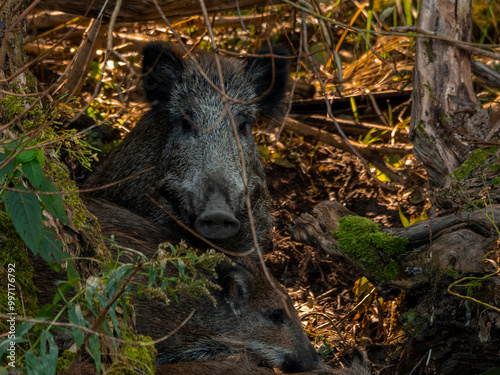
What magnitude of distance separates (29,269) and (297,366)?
1758 mm

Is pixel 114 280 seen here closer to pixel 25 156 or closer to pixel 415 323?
pixel 25 156

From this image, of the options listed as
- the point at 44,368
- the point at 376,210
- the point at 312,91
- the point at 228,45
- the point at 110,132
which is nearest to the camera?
the point at 44,368

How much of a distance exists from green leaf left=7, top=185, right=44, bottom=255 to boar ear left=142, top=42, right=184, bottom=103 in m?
2.53

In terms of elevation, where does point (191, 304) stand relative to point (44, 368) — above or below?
below

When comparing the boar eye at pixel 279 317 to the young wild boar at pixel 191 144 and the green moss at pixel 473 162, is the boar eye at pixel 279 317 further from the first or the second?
the green moss at pixel 473 162

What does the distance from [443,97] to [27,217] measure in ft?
9.85

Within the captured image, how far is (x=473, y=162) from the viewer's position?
396 centimetres

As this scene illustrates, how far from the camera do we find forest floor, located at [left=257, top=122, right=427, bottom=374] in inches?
173

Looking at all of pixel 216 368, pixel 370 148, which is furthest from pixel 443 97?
pixel 216 368

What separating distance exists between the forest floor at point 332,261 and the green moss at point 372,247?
21 cm

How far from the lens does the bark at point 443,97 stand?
13.9 ft

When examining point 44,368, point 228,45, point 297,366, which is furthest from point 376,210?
point 44,368

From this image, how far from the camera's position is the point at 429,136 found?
4262 millimetres

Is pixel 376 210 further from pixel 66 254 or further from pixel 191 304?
pixel 66 254
